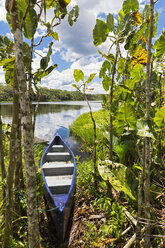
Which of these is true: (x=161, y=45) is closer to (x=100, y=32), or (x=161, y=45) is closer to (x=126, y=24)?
(x=126, y=24)

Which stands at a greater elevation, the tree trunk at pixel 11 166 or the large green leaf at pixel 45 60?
the large green leaf at pixel 45 60

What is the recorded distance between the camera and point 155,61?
144 centimetres

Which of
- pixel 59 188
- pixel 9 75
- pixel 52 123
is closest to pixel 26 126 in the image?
pixel 9 75

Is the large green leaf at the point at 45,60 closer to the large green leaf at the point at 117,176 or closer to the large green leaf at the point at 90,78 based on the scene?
the large green leaf at the point at 90,78

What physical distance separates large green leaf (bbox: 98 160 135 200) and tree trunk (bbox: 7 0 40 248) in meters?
1.00

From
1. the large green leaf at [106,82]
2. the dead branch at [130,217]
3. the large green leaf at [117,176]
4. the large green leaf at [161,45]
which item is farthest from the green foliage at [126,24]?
the dead branch at [130,217]

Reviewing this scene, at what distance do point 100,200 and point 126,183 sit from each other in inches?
29.2

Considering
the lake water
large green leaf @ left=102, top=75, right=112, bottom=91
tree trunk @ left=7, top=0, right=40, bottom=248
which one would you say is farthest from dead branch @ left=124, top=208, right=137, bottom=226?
the lake water

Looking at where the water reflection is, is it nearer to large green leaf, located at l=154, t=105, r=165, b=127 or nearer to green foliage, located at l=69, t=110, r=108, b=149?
green foliage, located at l=69, t=110, r=108, b=149

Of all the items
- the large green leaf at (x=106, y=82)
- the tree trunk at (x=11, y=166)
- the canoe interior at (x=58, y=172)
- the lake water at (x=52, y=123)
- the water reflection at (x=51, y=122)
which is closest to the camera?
the tree trunk at (x=11, y=166)

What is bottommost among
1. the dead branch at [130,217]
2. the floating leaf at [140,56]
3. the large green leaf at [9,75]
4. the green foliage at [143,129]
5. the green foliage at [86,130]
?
the dead branch at [130,217]

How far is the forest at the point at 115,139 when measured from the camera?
3.56 ft

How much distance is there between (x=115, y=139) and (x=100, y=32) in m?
1.71

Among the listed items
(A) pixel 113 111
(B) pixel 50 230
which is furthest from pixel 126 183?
(B) pixel 50 230
